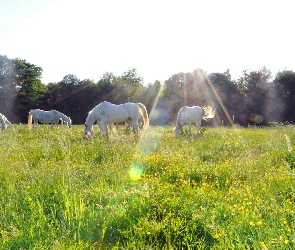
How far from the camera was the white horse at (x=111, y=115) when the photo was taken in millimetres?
13211

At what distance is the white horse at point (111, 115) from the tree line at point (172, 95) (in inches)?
889

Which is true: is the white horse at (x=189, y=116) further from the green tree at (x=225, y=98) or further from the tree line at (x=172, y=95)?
the green tree at (x=225, y=98)

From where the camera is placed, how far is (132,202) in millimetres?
3770

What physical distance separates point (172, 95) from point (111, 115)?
29.5 metres

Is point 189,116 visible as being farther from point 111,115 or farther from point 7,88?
point 7,88

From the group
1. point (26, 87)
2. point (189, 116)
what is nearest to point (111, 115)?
point (189, 116)

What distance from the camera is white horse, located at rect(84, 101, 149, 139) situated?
520 inches

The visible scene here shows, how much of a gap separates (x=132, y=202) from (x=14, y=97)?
4922 cm

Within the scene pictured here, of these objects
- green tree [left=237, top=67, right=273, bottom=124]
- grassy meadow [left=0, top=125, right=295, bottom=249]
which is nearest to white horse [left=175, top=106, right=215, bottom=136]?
grassy meadow [left=0, top=125, right=295, bottom=249]

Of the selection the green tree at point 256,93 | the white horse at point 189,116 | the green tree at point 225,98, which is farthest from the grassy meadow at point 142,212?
the green tree at point 256,93

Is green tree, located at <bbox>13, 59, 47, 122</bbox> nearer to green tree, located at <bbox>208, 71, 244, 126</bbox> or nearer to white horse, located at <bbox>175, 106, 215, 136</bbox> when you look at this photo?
green tree, located at <bbox>208, 71, 244, 126</bbox>

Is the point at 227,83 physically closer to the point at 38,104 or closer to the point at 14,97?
the point at 38,104

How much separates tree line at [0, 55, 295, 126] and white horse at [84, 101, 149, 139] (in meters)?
22.6

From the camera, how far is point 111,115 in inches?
551
